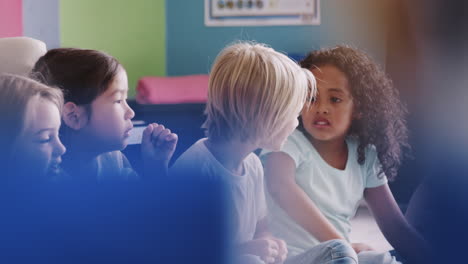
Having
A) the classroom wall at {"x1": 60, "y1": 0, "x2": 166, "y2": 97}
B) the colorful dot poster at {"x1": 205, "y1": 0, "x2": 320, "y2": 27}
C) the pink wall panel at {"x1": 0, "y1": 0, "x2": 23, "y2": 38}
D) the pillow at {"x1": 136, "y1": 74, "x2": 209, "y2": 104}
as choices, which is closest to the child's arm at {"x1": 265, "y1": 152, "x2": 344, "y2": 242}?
→ the classroom wall at {"x1": 60, "y1": 0, "x2": 166, "y2": 97}

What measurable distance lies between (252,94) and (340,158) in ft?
0.40

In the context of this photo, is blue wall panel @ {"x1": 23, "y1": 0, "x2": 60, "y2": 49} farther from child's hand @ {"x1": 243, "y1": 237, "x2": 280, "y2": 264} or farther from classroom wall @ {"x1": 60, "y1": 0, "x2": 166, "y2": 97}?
child's hand @ {"x1": 243, "y1": 237, "x2": 280, "y2": 264}

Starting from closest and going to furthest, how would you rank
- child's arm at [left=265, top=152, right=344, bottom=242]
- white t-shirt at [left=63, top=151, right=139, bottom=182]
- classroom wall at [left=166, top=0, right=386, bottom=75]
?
white t-shirt at [left=63, top=151, right=139, bottom=182] → child's arm at [left=265, top=152, right=344, bottom=242] → classroom wall at [left=166, top=0, right=386, bottom=75]

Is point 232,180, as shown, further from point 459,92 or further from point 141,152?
point 459,92

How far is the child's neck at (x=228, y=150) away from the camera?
1.45 feet

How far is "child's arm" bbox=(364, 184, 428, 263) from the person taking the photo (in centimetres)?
51

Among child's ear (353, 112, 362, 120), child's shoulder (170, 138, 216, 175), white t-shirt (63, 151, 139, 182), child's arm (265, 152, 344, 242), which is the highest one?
child's ear (353, 112, 362, 120)

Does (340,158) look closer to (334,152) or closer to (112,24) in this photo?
(334,152)

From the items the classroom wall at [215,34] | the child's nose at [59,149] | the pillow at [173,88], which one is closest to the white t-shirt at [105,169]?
the child's nose at [59,149]

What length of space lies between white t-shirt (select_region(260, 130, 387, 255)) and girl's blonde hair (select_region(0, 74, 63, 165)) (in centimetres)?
17

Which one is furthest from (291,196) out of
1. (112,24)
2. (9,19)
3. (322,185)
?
(9,19)

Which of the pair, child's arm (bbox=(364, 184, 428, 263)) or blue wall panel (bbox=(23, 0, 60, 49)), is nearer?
child's arm (bbox=(364, 184, 428, 263))

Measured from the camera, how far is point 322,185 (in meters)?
0.49

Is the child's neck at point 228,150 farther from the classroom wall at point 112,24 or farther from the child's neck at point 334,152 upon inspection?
the classroom wall at point 112,24
